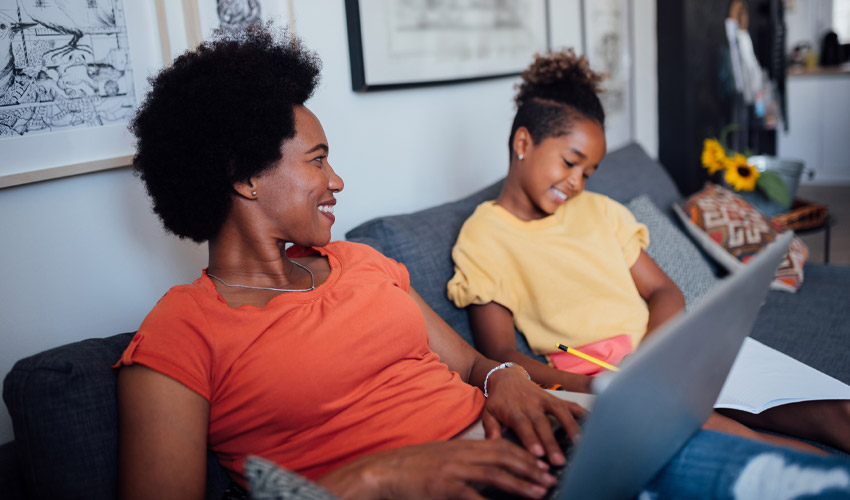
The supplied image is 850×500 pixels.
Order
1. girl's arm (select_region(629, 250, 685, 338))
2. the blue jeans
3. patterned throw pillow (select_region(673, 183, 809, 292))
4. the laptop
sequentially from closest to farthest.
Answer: the laptop → the blue jeans → girl's arm (select_region(629, 250, 685, 338)) → patterned throw pillow (select_region(673, 183, 809, 292))

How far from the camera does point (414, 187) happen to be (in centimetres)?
201

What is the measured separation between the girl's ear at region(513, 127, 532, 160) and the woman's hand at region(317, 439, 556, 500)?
91 centimetres

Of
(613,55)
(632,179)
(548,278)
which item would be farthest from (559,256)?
(613,55)

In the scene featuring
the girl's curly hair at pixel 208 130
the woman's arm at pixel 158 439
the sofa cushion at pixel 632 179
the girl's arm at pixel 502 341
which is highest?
the girl's curly hair at pixel 208 130

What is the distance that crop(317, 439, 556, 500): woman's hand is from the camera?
0.81m

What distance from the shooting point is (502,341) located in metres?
1.43

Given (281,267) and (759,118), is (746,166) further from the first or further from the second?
(281,267)

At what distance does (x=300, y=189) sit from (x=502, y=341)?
556 mm

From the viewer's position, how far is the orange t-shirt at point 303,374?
0.95 meters

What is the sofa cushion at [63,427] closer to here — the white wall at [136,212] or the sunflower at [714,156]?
the white wall at [136,212]

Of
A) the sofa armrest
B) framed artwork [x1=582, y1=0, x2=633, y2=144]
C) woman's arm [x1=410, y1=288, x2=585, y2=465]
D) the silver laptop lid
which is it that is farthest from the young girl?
framed artwork [x1=582, y1=0, x2=633, y2=144]

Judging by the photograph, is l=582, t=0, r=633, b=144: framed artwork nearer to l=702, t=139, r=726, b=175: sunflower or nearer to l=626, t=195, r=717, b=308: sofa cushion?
l=702, t=139, r=726, b=175: sunflower

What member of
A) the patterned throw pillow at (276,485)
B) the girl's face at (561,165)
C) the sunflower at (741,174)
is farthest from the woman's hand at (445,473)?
the sunflower at (741,174)

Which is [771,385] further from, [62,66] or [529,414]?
[62,66]
